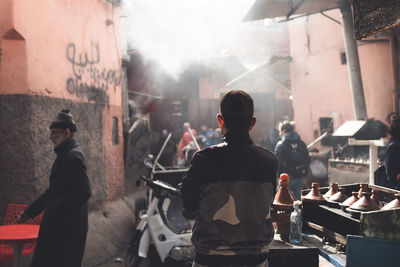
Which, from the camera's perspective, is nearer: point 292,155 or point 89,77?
point 292,155

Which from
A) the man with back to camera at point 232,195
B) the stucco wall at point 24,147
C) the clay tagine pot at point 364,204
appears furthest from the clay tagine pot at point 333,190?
the stucco wall at point 24,147

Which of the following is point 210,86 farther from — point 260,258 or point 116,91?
point 260,258

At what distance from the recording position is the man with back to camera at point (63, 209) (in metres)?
4.06

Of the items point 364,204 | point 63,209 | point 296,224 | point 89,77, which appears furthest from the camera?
point 89,77

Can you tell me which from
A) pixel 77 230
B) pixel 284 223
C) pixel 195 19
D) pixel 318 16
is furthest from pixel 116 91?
pixel 195 19

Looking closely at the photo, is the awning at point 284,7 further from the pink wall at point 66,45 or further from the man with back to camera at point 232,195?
the man with back to camera at point 232,195

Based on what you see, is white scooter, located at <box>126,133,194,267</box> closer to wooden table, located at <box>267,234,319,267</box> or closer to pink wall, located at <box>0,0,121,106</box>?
pink wall, located at <box>0,0,121,106</box>

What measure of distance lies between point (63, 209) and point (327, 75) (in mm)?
12159

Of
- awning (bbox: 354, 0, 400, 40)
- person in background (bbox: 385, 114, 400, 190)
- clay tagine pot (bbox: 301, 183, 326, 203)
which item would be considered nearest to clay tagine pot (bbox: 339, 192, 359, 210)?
clay tagine pot (bbox: 301, 183, 326, 203)

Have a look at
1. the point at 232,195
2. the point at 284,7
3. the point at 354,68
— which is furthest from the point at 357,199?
the point at 354,68

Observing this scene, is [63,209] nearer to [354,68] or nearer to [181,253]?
[181,253]

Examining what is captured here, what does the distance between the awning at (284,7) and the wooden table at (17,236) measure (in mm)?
6334

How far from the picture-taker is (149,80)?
1711 cm

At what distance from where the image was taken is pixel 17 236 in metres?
4.04
